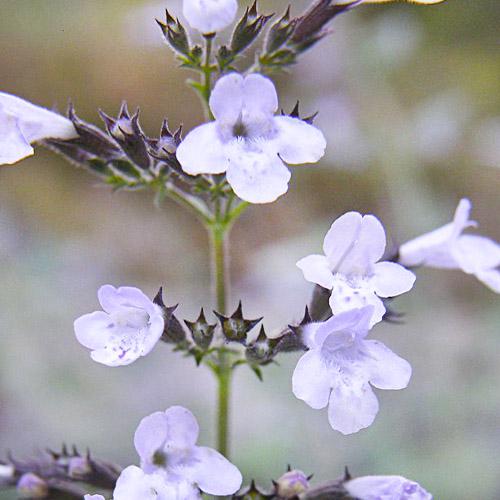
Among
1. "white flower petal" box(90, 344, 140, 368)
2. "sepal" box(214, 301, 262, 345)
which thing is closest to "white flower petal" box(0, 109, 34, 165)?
"white flower petal" box(90, 344, 140, 368)

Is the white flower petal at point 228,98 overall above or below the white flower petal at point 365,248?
above

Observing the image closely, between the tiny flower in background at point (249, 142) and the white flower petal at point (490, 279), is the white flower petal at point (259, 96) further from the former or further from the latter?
the white flower petal at point (490, 279)

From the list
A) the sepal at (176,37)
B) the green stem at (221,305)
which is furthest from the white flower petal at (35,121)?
the green stem at (221,305)

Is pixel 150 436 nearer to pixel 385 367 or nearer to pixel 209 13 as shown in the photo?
pixel 385 367

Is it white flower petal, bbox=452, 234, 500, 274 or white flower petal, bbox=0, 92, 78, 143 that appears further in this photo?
white flower petal, bbox=452, 234, 500, 274

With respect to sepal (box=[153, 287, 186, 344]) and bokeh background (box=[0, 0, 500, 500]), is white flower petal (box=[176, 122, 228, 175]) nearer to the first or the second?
sepal (box=[153, 287, 186, 344])

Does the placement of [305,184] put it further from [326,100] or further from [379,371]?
[379,371]

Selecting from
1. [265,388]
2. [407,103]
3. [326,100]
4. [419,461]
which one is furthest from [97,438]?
[407,103]
